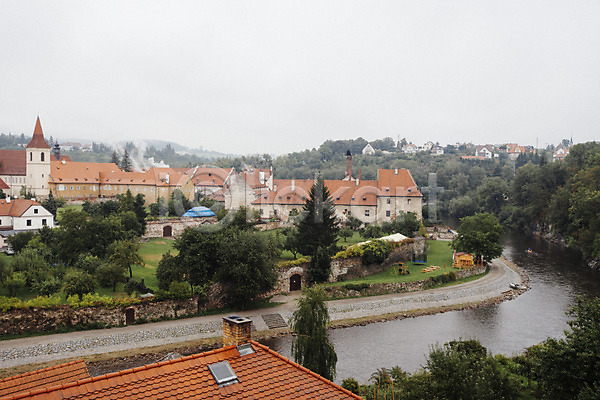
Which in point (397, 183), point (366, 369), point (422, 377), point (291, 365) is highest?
point (397, 183)

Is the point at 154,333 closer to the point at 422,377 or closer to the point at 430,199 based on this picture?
the point at 422,377

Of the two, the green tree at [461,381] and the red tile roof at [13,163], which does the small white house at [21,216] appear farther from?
the green tree at [461,381]

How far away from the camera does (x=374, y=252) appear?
99.9 ft

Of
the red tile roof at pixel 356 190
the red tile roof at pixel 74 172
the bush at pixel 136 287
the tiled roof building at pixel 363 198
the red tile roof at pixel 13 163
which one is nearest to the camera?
the bush at pixel 136 287

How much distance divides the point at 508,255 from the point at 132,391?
40.5 meters

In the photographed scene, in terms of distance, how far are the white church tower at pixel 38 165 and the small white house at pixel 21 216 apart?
696 inches

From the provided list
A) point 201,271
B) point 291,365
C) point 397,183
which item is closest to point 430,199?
point 397,183

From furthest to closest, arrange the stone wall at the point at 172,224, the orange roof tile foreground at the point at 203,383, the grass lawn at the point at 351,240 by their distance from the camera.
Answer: the stone wall at the point at 172,224
the grass lawn at the point at 351,240
the orange roof tile foreground at the point at 203,383

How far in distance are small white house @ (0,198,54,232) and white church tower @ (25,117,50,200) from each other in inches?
696

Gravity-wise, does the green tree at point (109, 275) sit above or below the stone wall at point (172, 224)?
below

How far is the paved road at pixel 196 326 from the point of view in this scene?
17.5m

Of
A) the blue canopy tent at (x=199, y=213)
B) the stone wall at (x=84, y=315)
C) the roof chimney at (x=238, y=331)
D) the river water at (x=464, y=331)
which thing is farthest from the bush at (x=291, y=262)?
the roof chimney at (x=238, y=331)

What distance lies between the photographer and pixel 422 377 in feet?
41.4

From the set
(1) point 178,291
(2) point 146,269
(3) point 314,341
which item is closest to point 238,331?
(3) point 314,341
